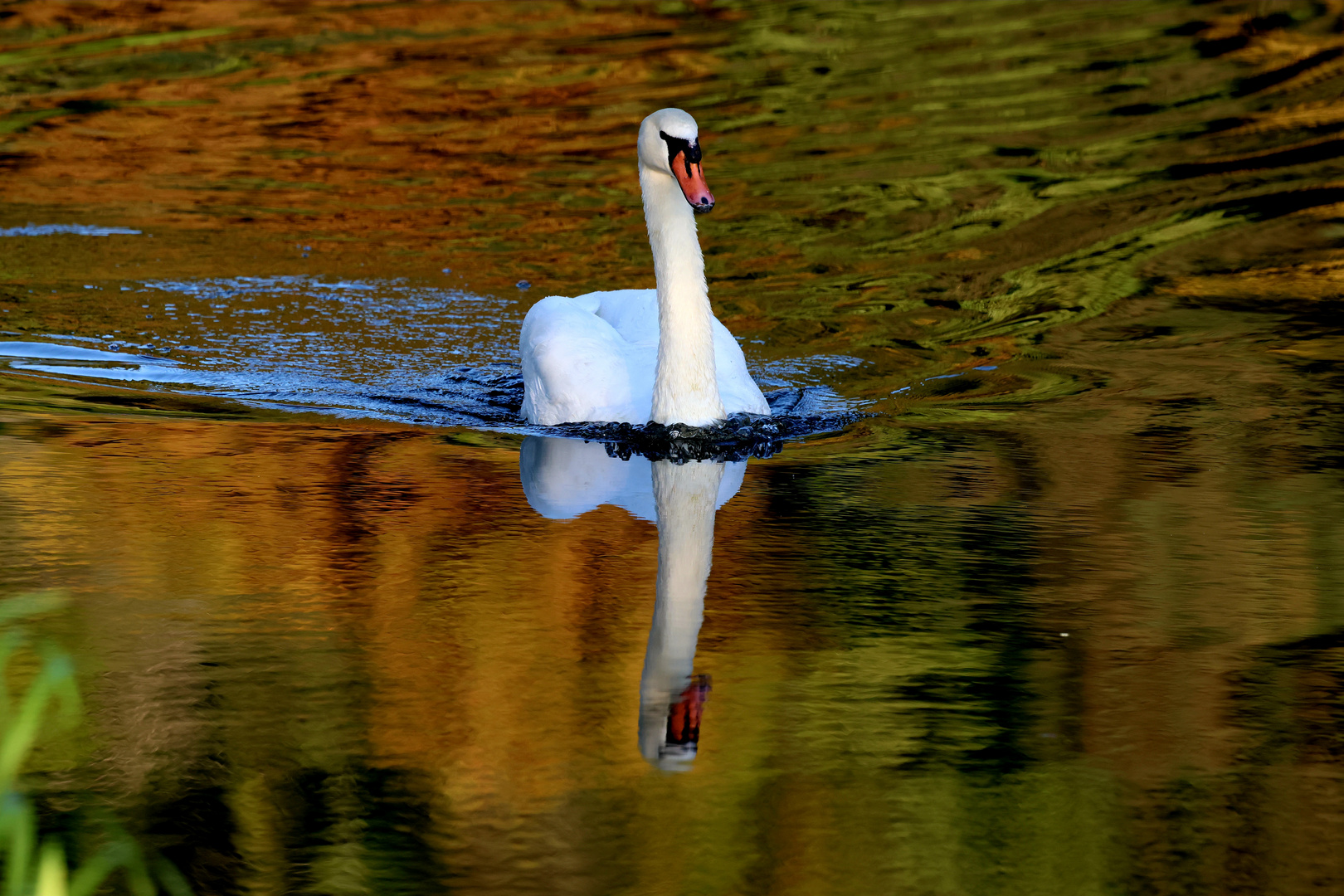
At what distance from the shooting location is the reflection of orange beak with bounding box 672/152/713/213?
6.51 meters

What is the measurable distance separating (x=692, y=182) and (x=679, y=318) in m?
0.58

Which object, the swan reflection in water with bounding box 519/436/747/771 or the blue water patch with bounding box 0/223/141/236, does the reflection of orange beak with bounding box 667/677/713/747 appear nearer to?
the swan reflection in water with bounding box 519/436/747/771

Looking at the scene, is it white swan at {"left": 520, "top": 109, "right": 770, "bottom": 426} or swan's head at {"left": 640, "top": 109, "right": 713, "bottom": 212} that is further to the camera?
white swan at {"left": 520, "top": 109, "right": 770, "bottom": 426}

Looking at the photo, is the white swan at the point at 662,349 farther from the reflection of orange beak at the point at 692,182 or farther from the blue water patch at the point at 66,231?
the blue water patch at the point at 66,231

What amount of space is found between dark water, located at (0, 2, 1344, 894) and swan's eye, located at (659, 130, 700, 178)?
1.18 meters

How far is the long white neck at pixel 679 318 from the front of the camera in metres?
6.93

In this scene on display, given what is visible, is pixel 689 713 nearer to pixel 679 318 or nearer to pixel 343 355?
pixel 679 318

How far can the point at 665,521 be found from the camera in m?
5.93

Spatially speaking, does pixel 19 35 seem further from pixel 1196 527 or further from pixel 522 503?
pixel 1196 527

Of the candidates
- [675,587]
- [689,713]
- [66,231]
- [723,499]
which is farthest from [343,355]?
[689,713]

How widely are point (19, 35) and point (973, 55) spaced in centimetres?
A: 920

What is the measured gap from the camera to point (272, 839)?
11.9 ft

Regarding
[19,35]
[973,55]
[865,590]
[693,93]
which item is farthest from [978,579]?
[19,35]

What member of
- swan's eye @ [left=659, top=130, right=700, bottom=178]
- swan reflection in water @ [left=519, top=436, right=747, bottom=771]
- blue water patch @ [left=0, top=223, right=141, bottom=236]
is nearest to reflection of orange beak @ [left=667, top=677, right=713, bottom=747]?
swan reflection in water @ [left=519, top=436, right=747, bottom=771]
